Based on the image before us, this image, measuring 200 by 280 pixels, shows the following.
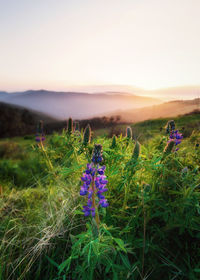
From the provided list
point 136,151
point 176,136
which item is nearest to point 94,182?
point 136,151

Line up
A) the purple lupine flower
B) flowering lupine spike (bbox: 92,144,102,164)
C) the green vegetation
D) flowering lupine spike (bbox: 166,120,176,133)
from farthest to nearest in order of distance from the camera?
flowering lupine spike (bbox: 166,120,176,133) < the purple lupine flower < the green vegetation < flowering lupine spike (bbox: 92,144,102,164)

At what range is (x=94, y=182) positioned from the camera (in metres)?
1.66

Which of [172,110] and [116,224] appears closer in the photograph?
[116,224]

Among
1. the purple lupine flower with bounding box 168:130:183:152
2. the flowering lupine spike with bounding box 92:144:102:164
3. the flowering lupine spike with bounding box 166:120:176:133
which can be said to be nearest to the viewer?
the flowering lupine spike with bounding box 92:144:102:164

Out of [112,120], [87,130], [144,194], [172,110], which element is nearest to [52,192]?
[87,130]

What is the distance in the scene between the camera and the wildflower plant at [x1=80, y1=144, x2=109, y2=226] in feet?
5.21

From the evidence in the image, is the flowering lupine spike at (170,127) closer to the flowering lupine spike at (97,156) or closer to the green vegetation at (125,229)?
the green vegetation at (125,229)

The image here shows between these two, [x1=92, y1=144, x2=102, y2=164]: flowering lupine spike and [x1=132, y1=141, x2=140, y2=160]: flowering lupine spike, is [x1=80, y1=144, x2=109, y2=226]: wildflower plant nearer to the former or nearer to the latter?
[x1=92, y1=144, x2=102, y2=164]: flowering lupine spike

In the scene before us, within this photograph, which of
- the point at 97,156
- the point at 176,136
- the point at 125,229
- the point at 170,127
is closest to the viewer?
the point at 97,156

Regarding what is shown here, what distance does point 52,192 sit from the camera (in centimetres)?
349

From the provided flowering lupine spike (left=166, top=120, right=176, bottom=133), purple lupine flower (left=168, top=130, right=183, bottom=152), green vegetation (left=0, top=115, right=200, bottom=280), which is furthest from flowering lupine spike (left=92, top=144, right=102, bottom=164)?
flowering lupine spike (left=166, top=120, right=176, bottom=133)

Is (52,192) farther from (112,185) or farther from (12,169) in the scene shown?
(12,169)

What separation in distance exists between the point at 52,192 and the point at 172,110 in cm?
680

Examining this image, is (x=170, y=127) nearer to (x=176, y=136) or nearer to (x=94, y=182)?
(x=176, y=136)
